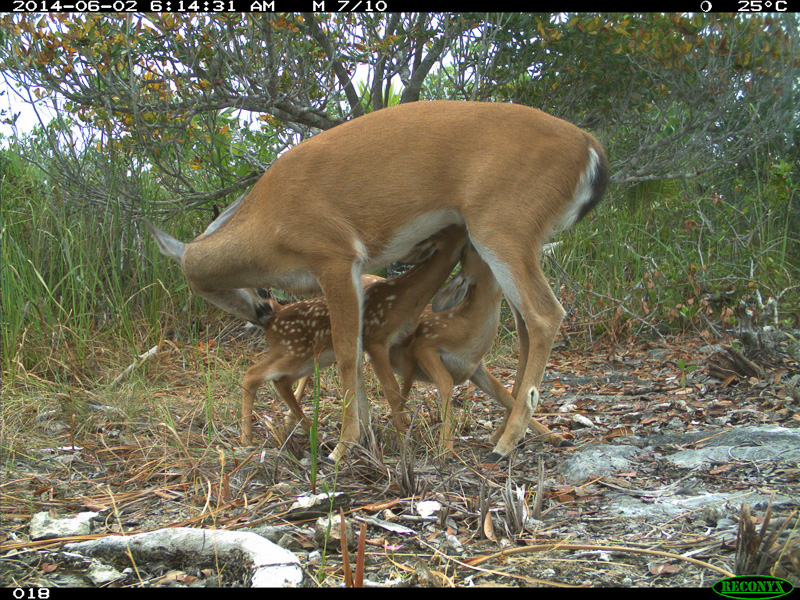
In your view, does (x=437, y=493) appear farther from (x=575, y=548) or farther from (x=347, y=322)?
(x=347, y=322)

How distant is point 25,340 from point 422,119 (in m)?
3.43

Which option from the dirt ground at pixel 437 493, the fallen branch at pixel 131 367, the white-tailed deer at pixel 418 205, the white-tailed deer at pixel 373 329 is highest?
the white-tailed deer at pixel 418 205

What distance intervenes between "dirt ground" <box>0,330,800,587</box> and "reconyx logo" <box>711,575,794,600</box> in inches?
2.8

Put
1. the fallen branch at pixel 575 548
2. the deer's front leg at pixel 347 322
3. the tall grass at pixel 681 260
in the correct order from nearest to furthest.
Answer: the fallen branch at pixel 575 548
the deer's front leg at pixel 347 322
the tall grass at pixel 681 260

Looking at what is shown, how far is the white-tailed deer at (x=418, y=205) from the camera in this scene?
3.86 meters

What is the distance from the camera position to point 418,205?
4.04 metres

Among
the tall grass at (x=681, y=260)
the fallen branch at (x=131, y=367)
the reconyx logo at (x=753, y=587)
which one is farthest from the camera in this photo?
the tall grass at (x=681, y=260)


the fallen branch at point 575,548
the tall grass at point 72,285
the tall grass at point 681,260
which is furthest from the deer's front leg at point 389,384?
the tall grass at point 681,260

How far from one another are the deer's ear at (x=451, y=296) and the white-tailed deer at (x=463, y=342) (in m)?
Answer: 0.07

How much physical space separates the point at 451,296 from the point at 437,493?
175cm

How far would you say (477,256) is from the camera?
444cm

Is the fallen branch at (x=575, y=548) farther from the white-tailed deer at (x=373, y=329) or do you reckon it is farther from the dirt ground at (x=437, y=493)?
the white-tailed deer at (x=373, y=329)

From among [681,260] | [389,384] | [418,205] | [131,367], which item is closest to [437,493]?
[389,384]

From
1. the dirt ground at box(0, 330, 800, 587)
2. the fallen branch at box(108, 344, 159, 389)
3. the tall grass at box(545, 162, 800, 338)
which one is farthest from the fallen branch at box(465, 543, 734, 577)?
the tall grass at box(545, 162, 800, 338)
